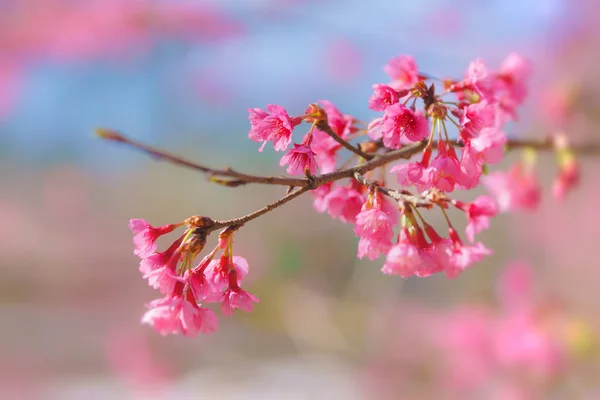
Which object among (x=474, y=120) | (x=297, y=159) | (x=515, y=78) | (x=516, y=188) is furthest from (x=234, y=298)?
(x=516, y=188)

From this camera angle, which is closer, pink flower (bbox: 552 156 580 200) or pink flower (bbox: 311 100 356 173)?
pink flower (bbox: 311 100 356 173)

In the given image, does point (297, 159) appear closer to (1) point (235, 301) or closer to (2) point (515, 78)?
(1) point (235, 301)

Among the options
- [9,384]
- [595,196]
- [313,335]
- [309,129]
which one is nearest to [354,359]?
[313,335]

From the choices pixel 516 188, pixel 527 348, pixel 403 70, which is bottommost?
pixel 403 70

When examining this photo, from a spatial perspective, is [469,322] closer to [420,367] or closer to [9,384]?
[420,367]

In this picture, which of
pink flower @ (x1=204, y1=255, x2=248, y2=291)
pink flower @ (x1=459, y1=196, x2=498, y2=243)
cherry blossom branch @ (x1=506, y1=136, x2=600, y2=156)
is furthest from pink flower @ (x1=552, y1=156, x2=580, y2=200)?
pink flower @ (x1=204, y1=255, x2=248, y2=291)

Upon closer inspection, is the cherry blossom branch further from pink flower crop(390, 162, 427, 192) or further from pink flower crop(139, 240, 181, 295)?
pink flower crop(139, 240, 181, 295)

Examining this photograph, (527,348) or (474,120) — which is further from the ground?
(527,348)
